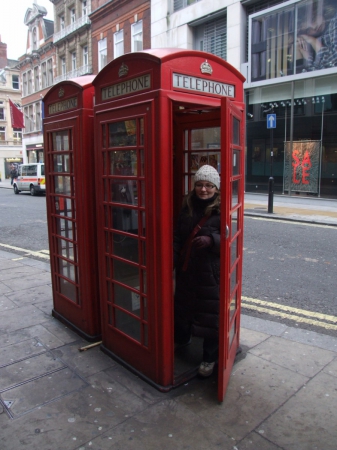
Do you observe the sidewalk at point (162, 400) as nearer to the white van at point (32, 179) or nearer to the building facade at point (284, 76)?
the building facade at point (284, 76)

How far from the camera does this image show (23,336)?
406 centimetres

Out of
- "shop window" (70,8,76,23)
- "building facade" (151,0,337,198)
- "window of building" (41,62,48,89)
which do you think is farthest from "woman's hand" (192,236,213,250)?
"window of building" (41,62,48,89)

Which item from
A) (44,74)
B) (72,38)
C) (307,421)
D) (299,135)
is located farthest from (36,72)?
(307,421)

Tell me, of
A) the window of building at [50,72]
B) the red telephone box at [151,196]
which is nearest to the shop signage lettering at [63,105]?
the red telephone box at [151,196]

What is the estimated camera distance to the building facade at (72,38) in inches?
1219

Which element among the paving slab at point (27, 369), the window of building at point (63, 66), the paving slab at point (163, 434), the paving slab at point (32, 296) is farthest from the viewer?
the window of building at point (63, 66)

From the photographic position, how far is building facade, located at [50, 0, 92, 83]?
31.0 m

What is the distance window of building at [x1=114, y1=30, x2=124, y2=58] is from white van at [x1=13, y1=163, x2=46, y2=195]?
999 centimetres

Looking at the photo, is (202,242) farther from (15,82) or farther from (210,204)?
(15,82)

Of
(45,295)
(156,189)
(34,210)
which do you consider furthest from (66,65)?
(156,189)

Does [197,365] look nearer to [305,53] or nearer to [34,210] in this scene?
[34,210]

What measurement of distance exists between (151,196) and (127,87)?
0.89 meters

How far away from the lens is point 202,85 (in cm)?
294

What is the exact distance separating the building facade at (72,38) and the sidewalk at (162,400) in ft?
101
